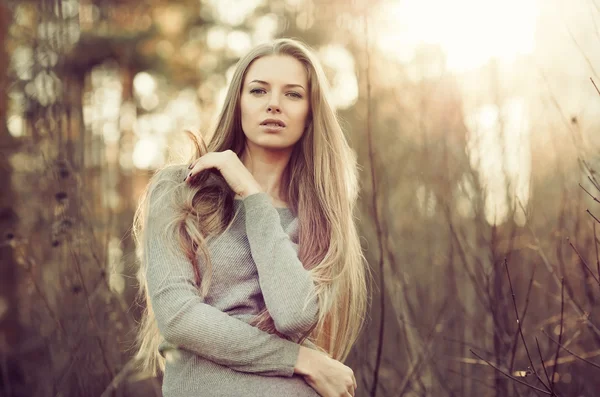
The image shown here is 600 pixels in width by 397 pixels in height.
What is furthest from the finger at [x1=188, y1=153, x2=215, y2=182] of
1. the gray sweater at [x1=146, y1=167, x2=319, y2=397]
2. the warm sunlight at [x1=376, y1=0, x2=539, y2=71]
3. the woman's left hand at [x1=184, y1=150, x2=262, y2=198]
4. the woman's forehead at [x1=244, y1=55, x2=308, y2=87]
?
the warm sunlight at [x1=376, y1=0, x2=539, y2=71]

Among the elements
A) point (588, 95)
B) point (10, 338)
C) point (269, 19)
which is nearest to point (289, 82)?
point (588, 95)

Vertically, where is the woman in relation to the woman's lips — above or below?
below

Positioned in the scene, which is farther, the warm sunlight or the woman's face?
the warm sunlight

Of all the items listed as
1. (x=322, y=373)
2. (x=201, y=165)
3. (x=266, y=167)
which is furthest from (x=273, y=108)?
(x=322, y=373)

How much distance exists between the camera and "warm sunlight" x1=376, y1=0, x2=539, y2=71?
3236mm

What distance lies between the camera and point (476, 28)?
3342 mm

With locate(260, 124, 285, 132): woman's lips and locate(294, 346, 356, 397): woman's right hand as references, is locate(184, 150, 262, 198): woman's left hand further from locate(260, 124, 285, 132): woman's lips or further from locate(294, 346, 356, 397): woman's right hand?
locate(294, 346, 356, 397): woman's right hand

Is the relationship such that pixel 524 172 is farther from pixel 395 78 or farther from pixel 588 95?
pixel 395 78

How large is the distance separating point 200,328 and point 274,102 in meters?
0.86

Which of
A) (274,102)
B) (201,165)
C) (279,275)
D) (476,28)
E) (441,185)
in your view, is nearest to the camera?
(279,275)

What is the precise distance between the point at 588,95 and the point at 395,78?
1.20 meters

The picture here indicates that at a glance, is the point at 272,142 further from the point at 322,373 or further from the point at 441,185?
the point at 441,185

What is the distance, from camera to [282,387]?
2.01 m

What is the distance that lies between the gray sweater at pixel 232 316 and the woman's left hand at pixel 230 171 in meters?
0.07
